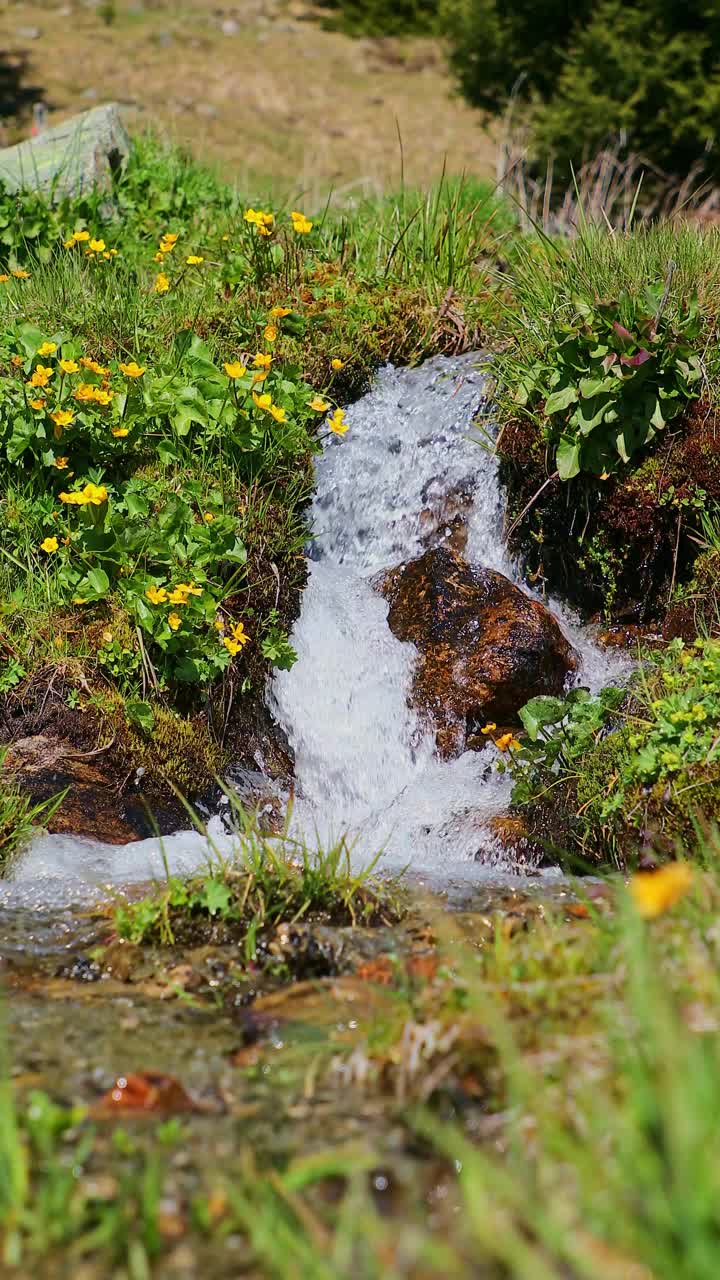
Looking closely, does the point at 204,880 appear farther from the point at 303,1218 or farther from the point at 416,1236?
the point at 416,1236

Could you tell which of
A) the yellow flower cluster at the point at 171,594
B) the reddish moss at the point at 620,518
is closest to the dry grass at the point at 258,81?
the reddish moss at the point at 620,518

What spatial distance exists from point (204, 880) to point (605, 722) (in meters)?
1.85

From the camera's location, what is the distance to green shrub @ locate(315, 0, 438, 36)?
2122 cm

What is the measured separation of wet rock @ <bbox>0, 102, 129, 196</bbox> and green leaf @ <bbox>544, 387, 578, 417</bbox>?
11.5 feet

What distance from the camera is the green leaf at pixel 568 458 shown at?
16.4 ft

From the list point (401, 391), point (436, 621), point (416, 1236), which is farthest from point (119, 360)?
point (416, 1236)

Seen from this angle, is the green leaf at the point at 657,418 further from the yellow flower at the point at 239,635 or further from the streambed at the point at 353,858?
the yellow flower at the point at 239,635

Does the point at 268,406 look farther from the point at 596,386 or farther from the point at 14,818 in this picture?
the point at 14,818

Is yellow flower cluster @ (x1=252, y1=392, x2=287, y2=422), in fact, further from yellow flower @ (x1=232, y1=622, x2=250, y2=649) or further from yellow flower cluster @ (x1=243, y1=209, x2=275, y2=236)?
yellow flower cluster @ (x1=243, y1=209, x2=275, y2=236)

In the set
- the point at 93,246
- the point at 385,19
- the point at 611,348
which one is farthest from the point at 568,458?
the point at 385,19

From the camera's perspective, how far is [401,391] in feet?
19.8

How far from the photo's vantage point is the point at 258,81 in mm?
19062

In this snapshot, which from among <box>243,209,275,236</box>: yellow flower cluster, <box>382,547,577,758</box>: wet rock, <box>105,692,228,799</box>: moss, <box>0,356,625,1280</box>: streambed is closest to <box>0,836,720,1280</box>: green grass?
<box>0,356,625,1280</box>: streambed

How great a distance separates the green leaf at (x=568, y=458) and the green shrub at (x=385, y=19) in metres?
19.1
